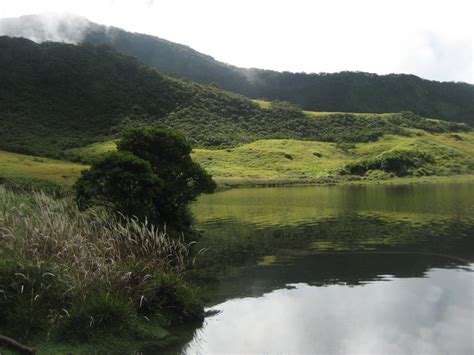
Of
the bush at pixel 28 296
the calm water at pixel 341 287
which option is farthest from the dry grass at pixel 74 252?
the calm water at pixel 341 287

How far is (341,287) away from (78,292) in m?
10.8

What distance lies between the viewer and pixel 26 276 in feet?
41.9

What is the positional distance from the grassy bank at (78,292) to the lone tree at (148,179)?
1041 centimetres

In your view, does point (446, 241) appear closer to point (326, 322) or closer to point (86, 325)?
point (326, 322)

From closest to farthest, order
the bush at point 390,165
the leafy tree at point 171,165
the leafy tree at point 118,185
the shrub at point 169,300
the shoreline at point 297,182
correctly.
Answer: the shrub at point 169,300 → the leafy tree at point 118,185 → the leafy tree at point 171,165 → the shoreline at point 297,182 → the bush at point 390,165

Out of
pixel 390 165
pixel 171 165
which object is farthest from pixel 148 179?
pixel 390 165

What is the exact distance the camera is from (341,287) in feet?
62.8

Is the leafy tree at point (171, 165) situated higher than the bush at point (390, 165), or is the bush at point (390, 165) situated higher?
the leafy tree at point (171, 165)

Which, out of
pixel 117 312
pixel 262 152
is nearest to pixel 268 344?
pixel 117 312

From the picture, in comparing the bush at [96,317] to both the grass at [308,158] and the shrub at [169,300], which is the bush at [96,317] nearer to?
the shrub at [169,300]

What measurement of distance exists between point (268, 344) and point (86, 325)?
5.06 meters

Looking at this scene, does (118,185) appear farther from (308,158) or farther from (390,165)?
(308,158)

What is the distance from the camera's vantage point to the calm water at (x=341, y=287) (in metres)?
13.2

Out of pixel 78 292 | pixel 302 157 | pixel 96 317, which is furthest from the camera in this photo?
pixel 302 157
